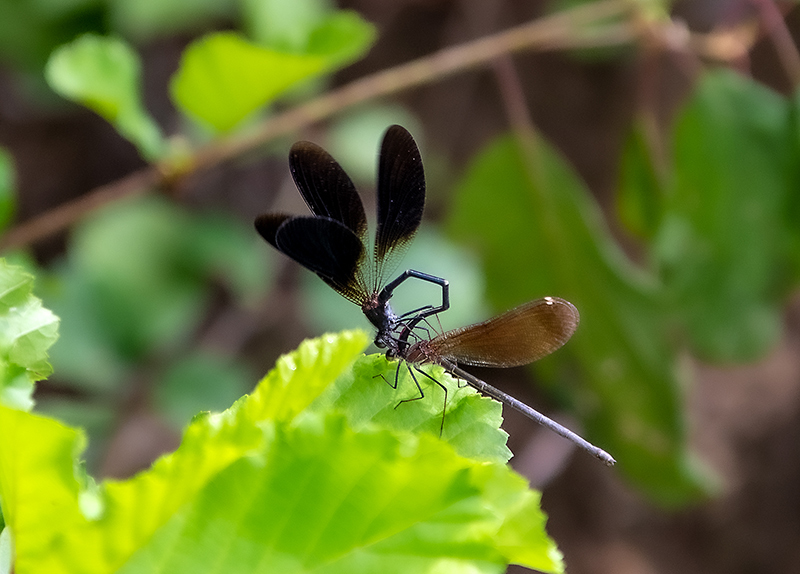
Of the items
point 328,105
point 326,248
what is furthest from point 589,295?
point 326,248

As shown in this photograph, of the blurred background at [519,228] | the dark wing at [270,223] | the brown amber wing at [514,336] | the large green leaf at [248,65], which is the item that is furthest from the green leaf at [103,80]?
the brown amber wing at [514,336]

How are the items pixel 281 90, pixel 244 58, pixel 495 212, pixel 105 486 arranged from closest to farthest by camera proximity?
pixel 105 486 → pixel 244 58 → pixel 281 90 → pixel 495 212

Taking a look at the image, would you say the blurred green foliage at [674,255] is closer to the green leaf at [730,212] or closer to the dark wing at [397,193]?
the green leaf at [730,212]

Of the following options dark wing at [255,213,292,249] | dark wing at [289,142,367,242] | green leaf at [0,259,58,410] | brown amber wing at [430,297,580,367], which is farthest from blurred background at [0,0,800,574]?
green leaf at [0,259,58,410]

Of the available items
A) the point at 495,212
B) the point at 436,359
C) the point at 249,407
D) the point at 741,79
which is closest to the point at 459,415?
the point at 249,407

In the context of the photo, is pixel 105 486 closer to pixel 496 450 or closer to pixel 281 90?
pixel 496 450

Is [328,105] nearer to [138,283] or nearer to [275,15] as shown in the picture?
[275,15]

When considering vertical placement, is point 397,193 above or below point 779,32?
below
